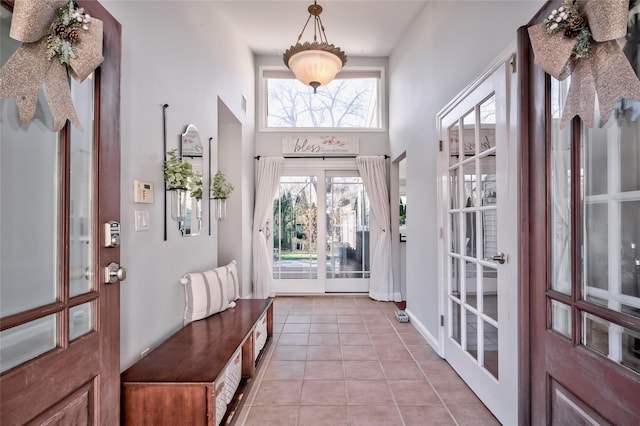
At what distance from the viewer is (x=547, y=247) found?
132 centimetres

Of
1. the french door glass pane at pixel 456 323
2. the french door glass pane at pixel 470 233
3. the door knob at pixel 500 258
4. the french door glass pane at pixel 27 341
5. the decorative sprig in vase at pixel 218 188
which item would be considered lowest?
the french door glass pane at pixel 456 323

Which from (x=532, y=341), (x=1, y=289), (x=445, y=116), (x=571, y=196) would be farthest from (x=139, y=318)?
(x=445, y=116)

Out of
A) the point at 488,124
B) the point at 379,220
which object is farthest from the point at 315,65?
the point at 379,220

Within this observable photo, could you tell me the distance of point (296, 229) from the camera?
15.6 ft

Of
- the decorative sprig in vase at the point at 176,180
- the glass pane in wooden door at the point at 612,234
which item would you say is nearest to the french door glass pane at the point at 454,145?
the glass pane in wooden door at the point at 612,234

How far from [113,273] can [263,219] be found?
3.24m

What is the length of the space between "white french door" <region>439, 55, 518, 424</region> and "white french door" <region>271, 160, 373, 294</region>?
2208 millimetres

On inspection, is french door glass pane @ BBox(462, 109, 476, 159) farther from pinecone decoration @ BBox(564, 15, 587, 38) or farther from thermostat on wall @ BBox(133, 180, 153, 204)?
thermostat on wall @ BBox(133, 180, 153, 204)

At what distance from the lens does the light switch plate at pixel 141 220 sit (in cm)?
175

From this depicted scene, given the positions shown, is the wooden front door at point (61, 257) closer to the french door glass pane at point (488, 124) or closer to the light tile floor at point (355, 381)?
the light tile floor at point (355, 381)

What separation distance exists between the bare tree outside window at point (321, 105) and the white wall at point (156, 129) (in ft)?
6.10

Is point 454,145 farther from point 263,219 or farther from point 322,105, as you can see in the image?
point 263,219

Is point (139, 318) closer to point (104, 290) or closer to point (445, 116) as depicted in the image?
point (104, 290)

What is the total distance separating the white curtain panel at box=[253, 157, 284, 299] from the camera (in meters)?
4.42
